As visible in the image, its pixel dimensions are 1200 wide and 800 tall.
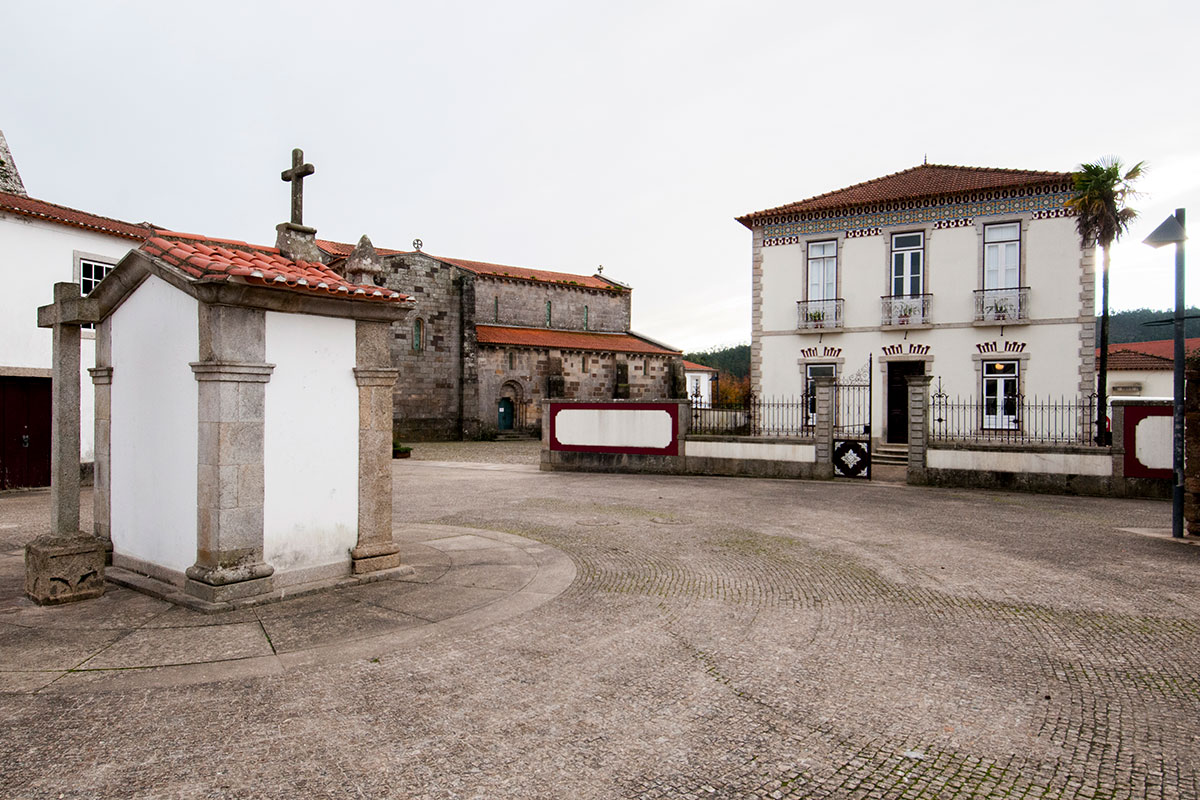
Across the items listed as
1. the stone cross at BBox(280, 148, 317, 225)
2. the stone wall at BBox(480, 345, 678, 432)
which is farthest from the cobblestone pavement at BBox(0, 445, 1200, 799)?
the stone wall at BBox(480, 345, 678, 432)

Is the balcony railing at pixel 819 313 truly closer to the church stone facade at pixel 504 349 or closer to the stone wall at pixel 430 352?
the church stone facade at pixel 504 349

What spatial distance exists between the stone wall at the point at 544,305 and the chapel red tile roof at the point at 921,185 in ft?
59.4

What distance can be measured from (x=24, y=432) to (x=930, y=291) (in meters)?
22.2

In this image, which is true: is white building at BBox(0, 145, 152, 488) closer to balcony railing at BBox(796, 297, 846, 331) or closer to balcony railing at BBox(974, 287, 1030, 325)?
balcony railing at BBox(796, 297, 846, 331)

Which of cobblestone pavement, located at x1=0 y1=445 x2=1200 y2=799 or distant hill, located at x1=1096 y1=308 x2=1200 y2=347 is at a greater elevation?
distant hill, located at x1=1096 y1=308 x2=1200 y2=347

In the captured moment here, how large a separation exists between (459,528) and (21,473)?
10.6 meters

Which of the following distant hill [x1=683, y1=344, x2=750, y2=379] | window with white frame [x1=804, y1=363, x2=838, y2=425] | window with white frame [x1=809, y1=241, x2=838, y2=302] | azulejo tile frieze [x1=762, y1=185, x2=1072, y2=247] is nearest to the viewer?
azulejo tile frieze [x1=762, y1=185, x2=1072, y2=247]

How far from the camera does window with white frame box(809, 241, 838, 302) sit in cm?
2159

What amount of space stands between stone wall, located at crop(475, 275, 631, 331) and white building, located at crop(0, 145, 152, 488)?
23.1 m

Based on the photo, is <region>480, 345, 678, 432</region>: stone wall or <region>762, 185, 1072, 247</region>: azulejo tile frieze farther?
<region>480, 345, 678, 432</region>: stone wall

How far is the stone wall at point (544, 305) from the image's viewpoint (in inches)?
1478

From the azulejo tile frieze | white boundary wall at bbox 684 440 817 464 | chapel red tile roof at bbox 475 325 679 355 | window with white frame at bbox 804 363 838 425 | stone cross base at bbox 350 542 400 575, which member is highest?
the azulejo tile frieze

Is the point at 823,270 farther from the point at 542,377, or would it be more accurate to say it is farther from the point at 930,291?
the point at 542,377

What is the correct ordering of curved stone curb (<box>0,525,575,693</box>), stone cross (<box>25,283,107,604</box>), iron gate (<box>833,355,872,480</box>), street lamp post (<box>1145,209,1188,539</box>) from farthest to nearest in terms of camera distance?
iron gate (<box>833,355,872,480</box>) → street lamp post (<box>1145,209,1188,539</box>) → stone cross (<box>25,283,107,604</box>) → curved stone curb (<box>0,525,575,693</box>)
